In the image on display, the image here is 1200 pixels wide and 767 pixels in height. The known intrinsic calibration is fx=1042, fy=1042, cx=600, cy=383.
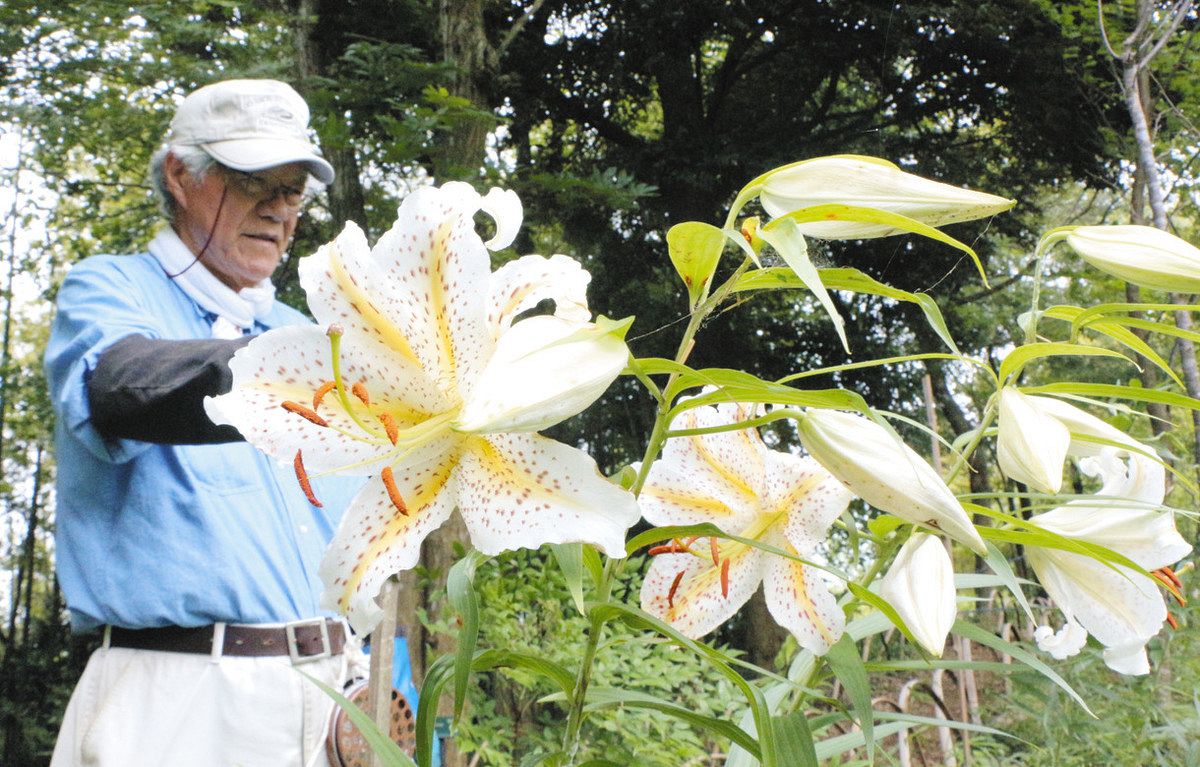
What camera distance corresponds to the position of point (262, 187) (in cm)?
129

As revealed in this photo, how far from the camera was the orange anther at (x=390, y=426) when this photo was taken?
329 mm

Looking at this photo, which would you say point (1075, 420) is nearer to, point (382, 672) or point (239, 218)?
point (382, 672)

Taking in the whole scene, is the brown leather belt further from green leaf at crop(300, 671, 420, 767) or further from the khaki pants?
green leaf at crop(300, 671, 420, 767)

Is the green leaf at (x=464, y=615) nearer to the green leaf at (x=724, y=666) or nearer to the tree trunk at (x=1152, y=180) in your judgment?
the green leaf at (x=724, y=666)

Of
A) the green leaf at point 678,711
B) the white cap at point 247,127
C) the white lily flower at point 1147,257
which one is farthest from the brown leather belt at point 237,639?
the white lily flower at point 1147,257

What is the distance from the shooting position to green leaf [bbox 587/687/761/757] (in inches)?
14.1

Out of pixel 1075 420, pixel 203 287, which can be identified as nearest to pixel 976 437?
pixel 1075 420

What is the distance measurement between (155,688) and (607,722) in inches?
31.0

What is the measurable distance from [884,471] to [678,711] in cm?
12

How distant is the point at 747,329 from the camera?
12.3 feet

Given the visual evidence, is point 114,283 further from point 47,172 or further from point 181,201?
point 47,172

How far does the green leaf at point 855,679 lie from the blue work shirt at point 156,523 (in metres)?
0.78

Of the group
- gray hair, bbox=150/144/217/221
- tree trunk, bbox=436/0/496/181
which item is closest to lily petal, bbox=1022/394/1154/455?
gray hair, bbox=150/144/217/221

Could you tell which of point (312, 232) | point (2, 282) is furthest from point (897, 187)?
point (2, 282)
